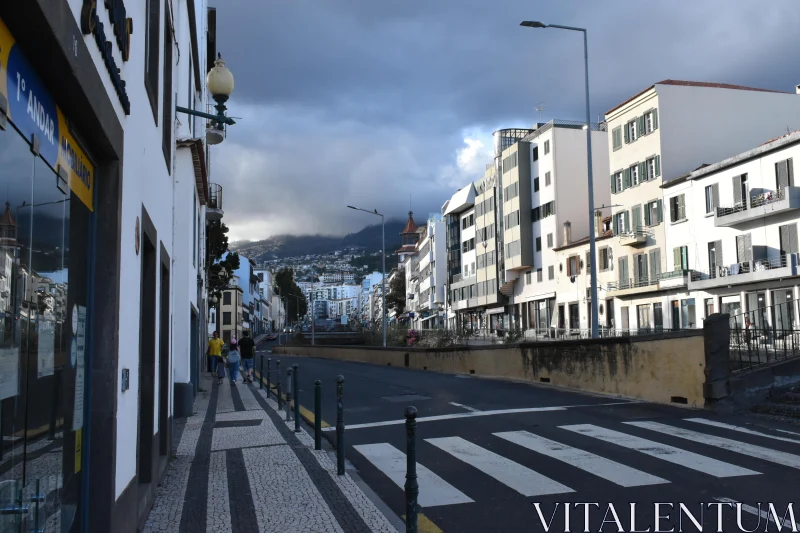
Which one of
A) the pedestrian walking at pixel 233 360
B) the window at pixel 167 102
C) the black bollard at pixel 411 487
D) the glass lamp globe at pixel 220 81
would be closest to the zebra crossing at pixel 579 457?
the black bollard at pixel 411 487

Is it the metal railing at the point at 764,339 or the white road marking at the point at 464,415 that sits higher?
the metal railing at the point at 764,339

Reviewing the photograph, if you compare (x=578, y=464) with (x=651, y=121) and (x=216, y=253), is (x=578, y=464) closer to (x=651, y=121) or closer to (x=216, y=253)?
(x=216, y=253)

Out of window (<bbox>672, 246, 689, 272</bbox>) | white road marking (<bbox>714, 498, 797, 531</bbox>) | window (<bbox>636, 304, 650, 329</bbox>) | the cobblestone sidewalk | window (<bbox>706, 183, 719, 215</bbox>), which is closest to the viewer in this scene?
white road marking (<bbox>714, 498, 797, 531</bbox>)

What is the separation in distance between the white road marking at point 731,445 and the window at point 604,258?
41.9 metres

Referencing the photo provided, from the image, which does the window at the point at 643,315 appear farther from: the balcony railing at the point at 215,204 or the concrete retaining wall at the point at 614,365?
the balcony railing at the point at 215,204

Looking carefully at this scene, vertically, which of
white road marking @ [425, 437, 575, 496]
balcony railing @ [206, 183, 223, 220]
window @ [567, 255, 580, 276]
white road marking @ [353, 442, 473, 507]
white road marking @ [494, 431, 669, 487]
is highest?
balcony railing @ [206, 183, 223, 220]

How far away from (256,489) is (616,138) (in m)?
46.4

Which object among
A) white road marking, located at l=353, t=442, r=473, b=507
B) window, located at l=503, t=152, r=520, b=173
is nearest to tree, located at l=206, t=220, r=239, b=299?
white road marking, located at l=353, t=442, r=473, b=507

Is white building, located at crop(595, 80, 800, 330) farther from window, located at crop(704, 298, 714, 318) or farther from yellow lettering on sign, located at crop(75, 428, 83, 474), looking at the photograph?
yellow lettering on sign, located at crop(75, 428, 83, 474)

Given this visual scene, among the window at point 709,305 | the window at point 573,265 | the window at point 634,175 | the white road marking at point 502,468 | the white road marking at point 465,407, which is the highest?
the window at point 634,175

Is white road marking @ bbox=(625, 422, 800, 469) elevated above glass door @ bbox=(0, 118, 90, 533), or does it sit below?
below

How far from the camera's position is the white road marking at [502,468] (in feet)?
23.2

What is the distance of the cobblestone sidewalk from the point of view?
6.17 m

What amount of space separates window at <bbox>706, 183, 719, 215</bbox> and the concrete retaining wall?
2184cm
